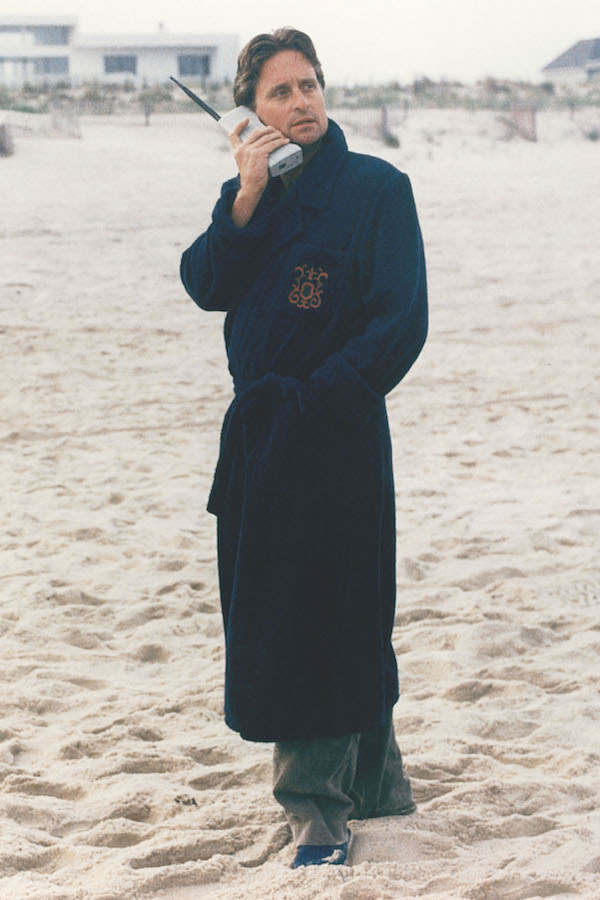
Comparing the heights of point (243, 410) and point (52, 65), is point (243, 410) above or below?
below

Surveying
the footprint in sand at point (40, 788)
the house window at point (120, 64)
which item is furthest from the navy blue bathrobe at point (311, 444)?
the house window at point (120, 64)

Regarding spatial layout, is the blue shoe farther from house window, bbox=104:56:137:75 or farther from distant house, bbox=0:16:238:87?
house window, bbox=104:56:137:75

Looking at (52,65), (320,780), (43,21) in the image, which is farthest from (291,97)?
(43,21)

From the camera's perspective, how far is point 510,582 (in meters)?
5.12

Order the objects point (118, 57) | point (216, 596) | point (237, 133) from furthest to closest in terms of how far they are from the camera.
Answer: point (118, 57)
point (216, 596)
point (237, 133)

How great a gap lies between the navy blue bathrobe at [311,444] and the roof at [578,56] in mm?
51236

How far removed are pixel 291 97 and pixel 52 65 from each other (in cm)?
5216

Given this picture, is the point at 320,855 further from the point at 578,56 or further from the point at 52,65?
the point at 578,56

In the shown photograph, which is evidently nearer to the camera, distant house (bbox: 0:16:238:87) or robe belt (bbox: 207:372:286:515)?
robe belt (bbox: 207:372:286:515)

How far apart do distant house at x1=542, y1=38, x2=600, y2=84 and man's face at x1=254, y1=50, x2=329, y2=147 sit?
161 feet

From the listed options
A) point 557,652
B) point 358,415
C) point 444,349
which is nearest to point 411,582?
point 557,652

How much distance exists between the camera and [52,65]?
50875mm

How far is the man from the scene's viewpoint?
260 centimetres

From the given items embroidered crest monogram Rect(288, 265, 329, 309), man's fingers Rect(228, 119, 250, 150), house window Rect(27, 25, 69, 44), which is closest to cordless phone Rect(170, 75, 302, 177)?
man's fingers Rect(228, 119, 250, 150)
